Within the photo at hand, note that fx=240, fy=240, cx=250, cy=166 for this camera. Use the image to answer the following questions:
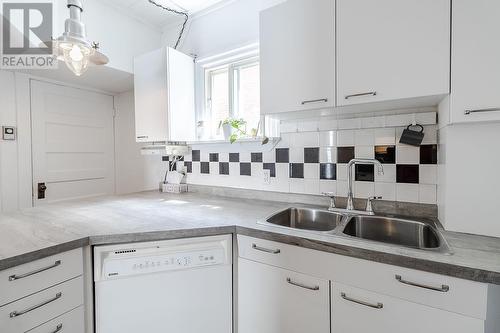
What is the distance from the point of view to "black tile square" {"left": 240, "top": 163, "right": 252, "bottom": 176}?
1.95 m

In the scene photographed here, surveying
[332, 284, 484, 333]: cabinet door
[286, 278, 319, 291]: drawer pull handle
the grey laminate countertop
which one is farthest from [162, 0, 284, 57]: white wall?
[332, 284, 484, 333]: cabinet door

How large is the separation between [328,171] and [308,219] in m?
0.35

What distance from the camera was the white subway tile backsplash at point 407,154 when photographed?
1375 mm

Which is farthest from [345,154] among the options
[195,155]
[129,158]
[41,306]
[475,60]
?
[129,158]

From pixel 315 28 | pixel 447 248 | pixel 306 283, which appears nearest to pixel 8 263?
pixel 306 283

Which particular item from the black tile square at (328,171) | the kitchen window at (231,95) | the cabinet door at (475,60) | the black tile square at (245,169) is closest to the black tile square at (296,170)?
the black tile square at (328,171)

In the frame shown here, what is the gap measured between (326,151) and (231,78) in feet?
3.41

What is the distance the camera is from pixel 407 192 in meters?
1.40

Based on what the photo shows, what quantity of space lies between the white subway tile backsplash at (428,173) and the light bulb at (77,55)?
185cm

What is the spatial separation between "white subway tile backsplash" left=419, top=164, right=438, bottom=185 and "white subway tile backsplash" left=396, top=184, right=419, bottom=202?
5 centimetres

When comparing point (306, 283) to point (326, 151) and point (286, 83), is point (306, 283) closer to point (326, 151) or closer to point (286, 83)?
point (326, 151)

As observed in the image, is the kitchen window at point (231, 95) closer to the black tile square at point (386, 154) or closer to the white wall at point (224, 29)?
the white wall at point (224, 29)

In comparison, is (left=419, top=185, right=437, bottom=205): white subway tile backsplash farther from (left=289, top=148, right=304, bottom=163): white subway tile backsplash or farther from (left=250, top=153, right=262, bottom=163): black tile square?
(left=250, top=153, right=262, bottom=163): black tile square

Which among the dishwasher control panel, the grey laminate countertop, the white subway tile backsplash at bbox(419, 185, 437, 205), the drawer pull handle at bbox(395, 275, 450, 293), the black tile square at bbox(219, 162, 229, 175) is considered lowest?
the dishwasher control panel
